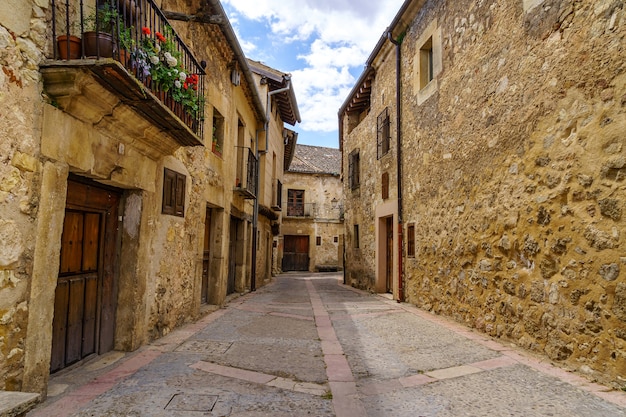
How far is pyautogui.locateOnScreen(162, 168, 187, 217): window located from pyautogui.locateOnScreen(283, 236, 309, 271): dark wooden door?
750 inches

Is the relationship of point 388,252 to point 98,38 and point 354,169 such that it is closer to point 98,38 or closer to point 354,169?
point 354,169

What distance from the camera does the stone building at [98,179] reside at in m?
2.54

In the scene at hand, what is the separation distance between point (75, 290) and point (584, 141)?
15.6 ft

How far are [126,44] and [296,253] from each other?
21.5m

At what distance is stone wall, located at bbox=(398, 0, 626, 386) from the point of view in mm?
3299

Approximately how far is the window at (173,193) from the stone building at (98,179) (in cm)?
2

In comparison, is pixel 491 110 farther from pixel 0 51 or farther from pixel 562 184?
pixel 0 51

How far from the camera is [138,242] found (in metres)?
4.21

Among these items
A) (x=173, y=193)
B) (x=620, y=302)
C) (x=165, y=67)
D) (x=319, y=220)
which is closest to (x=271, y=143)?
(x=173, y=193)

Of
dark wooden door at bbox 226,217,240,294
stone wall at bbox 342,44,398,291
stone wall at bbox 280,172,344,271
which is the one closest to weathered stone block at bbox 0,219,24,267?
dark wooden door at bbox 226,217,240,294

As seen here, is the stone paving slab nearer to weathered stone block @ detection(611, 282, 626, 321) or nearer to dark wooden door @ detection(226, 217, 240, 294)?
weathered stone block @ detection(611, 282, 626, 321)

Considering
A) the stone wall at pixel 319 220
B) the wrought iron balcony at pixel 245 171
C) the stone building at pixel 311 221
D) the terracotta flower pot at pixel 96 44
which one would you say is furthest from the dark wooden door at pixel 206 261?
the stone wall at pixel 319 220

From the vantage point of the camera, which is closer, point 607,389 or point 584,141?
point 607,389

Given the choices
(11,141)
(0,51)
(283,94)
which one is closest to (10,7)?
(0,51)
